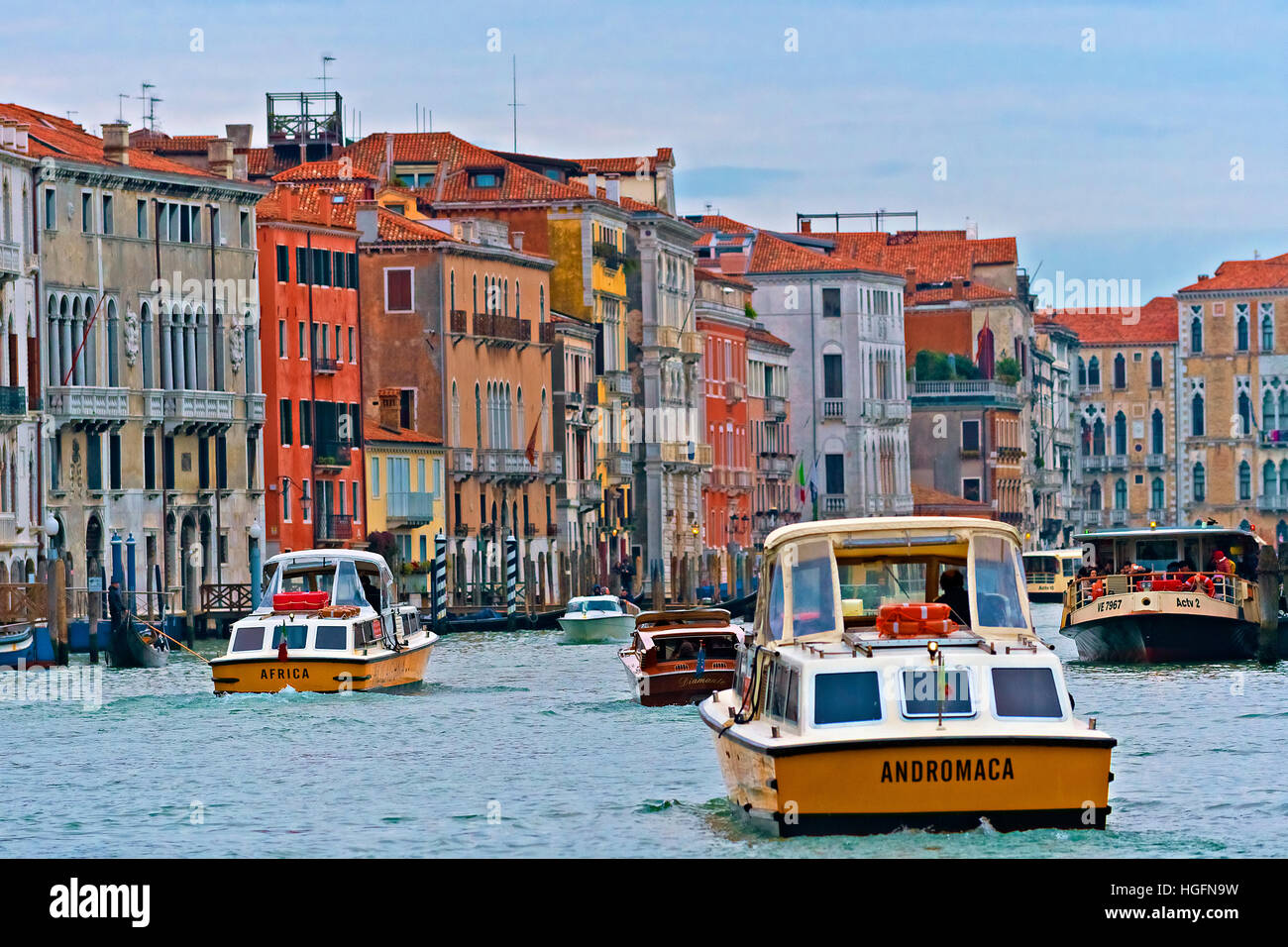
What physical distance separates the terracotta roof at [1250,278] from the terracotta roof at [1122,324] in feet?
8.92

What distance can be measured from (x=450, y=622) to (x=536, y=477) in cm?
1590

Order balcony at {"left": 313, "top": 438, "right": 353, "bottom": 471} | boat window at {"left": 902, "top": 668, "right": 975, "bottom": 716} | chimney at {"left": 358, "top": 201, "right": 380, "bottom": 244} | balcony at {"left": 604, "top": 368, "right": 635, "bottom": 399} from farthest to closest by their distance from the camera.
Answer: balcony at {"left": 604, "top": 368, "right": 635, "bottom": 399} < chimney at {"left": 358, "top": 201, "right": 380, "bottom": 244} < balcony at {"left": 313, "top": 438, "right": 353, "bottom": 471} < boat window at {"left": 902, "top": 668, "right": 975, "bottom": 716}

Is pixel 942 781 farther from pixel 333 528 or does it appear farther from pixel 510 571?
pixel 510 571

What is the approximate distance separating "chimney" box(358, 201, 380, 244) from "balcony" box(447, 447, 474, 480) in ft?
17.5

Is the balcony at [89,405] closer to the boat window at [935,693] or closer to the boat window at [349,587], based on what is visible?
the boat window at [349,587]

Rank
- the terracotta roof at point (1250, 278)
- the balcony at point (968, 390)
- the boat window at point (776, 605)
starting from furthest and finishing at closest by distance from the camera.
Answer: the terracotta roof at point (1250, 278) → the balcony at point (968, 390) → the boat window at point (776, 605)

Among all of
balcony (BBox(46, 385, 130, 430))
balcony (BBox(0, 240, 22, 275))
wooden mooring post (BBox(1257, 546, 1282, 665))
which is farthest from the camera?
balcony (BBox(46, 385, 130, 430))

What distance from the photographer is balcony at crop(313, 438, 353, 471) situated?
220 ft

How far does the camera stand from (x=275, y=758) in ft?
94.0

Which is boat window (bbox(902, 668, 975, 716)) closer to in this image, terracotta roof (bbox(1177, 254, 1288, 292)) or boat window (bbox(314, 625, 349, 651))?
boat window (bbox(314, 625, 349, 651))

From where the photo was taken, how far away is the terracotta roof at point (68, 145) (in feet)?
189

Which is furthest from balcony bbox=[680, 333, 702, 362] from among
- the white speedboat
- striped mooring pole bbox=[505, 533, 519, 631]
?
the white speedboat

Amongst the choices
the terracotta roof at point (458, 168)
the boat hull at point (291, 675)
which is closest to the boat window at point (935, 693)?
the boat hull at point (291, 675)
